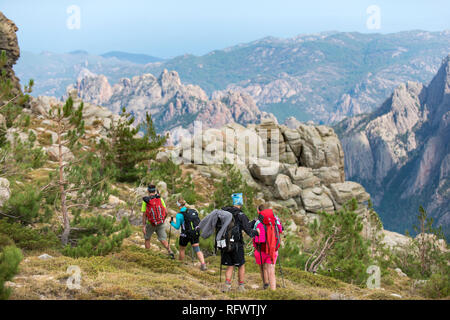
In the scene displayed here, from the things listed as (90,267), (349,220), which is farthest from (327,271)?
(90,267)

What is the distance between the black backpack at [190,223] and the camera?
12.0 metres

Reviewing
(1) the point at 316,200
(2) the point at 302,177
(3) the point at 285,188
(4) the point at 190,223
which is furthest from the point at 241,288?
(2) the point at 302,177

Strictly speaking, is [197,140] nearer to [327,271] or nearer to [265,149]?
[265,149]

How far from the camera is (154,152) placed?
28.8m

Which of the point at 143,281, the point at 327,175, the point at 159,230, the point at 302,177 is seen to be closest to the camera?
the point at 143,281

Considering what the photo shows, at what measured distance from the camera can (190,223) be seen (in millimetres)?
12086

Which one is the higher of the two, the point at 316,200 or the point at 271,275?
the point at 271,275

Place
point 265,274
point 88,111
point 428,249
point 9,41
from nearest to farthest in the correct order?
1. point 265,274
2. point 428,249
3. point 9,41
4. point 88,111

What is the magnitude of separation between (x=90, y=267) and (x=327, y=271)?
10271mm

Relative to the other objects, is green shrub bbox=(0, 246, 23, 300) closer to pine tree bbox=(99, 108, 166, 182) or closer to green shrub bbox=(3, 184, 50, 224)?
green shrub bbox=(3, 184, 50, 224)

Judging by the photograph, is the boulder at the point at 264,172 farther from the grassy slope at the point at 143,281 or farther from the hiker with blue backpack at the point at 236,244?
the hiker with blue backpack at the point at 236,244

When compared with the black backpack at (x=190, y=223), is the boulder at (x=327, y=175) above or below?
below

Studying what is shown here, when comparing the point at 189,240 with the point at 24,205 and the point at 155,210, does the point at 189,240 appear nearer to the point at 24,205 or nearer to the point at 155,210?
the point at 155,210

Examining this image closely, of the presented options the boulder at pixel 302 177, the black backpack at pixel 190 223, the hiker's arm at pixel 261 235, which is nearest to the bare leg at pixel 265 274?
the hiker's arm at pixel 261 235
